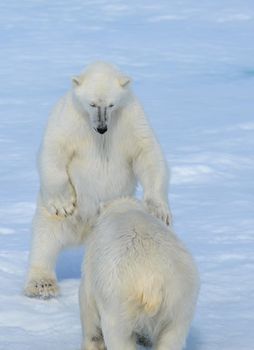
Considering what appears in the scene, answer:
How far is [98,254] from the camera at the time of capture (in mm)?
2908

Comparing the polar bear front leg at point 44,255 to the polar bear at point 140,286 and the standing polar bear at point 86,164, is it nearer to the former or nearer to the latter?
the standing polar bear at point 86,164

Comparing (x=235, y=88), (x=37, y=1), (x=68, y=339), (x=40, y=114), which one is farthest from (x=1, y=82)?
(x=68, y=339)

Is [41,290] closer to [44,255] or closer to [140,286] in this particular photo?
[44,255]

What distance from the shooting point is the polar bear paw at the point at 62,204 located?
12.7 feet

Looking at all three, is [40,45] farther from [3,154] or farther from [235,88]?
[3,154]

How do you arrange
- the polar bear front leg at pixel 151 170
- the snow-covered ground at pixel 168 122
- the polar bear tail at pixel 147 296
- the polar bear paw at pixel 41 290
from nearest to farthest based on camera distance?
the polar bear tail at pixel 147 296, the snow-covered ground at pixel 168 122, the polar bear paw at pixel 41 290, the polar bear front leg at pixel 151 170

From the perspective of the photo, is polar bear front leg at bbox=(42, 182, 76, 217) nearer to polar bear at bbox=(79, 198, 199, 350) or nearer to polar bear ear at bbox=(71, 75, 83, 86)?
polar bear ear at bbox=(71, 75, 83, 86)

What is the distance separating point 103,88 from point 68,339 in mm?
1034

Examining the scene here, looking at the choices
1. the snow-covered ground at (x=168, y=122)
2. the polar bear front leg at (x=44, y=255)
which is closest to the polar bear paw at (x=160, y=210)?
the snow-covered ground at (x=168, y=122)

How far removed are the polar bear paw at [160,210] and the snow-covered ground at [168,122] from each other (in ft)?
0.96

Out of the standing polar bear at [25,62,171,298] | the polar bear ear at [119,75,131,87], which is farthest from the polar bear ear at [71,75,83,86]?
the polar bear ear at [119,75,131,87]

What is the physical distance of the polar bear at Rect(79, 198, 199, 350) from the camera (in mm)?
2715

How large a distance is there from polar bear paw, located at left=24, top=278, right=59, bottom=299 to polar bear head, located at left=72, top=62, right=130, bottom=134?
588 millimetres

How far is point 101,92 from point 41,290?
0.76m
